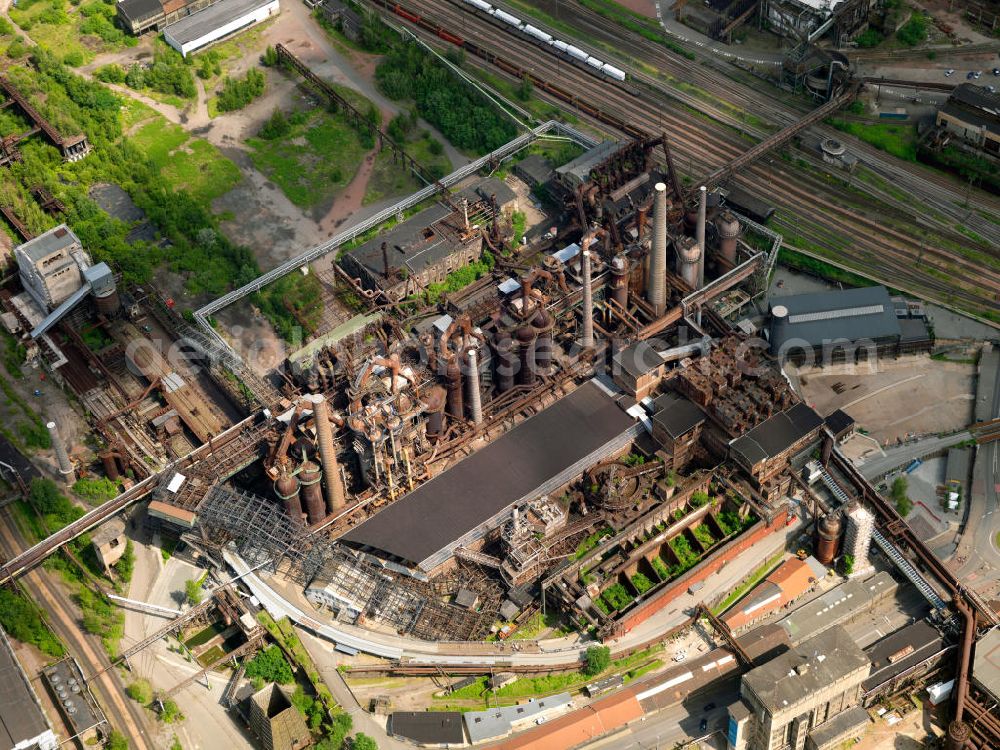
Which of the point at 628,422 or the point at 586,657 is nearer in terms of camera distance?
the point at 586,657

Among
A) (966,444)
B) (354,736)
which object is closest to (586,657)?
(354,736)

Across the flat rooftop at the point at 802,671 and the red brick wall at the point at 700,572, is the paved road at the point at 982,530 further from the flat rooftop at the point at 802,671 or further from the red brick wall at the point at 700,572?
the flat rooftop at the point at 802,671

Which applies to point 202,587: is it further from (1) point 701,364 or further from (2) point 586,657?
(1) point 701,364

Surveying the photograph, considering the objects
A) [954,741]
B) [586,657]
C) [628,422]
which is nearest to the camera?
[954,741]

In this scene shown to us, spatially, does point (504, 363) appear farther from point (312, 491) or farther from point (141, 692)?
point (141, 692)

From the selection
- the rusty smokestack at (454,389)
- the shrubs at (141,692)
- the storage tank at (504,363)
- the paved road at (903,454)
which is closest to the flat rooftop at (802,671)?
the paved road at (903,454)

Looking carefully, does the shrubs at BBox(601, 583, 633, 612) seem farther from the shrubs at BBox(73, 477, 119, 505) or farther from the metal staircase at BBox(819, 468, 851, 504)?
the shrubs at BBox(73, 477, 119, 505)

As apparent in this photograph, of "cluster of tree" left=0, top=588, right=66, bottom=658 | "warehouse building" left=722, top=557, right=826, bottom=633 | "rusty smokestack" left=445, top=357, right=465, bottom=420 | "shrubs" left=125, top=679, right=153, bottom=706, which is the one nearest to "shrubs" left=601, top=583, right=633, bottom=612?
"warehouse building" left=722, top=557, right=826, bottom=633
